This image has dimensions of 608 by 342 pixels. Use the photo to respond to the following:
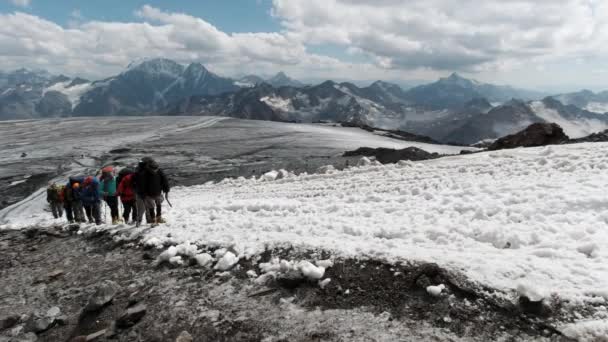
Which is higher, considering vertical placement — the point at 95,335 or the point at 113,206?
the point at 95,335

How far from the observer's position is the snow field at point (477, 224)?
227 inches

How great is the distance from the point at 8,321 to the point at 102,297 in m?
1.69

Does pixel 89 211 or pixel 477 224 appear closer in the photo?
pixel 477 224

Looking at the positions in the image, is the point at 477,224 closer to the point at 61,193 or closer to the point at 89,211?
the point at 89,211

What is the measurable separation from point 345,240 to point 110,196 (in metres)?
9.70

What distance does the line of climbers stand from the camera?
11.3m

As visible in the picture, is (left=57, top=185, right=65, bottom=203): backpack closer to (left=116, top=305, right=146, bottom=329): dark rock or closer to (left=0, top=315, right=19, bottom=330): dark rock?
(left=0, top=315, right=19, bottom=330): dark rock

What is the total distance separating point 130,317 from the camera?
19.8 feet

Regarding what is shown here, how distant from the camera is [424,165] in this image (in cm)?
1778

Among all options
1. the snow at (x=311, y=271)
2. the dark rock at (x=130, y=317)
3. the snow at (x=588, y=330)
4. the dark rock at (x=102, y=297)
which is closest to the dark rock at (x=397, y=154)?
the snow at (x=311, y=271)

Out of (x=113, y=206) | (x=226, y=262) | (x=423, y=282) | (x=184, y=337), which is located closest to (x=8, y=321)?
(x=184, y=337)

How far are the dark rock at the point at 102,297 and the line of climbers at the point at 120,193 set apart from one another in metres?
4.21

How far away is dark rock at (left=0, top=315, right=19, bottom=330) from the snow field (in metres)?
3.11

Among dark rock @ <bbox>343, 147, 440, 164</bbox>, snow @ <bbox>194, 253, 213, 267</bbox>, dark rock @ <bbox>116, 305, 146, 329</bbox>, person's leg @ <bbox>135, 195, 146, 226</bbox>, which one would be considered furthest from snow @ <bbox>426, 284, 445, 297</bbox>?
dark rock @ <bbox>343, 147, 440, 164</bbox>
